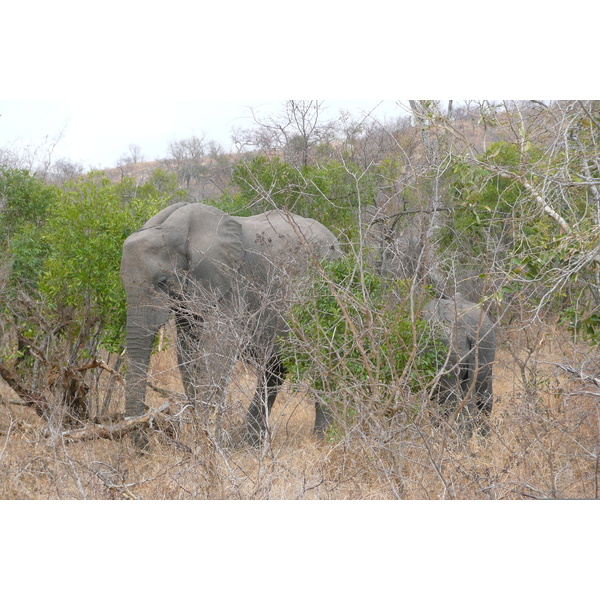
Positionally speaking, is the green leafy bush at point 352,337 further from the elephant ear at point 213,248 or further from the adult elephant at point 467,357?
the elephant ear at point 213,248

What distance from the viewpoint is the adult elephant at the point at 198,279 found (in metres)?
6.62

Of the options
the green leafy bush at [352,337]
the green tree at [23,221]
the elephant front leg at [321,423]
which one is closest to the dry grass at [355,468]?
the green leafy bush at [352,337]

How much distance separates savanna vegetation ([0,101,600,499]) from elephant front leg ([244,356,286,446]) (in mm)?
164

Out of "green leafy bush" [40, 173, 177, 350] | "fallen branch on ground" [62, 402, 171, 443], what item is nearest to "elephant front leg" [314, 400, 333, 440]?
"fallen branch on ground" [62, 402, 171, 443]

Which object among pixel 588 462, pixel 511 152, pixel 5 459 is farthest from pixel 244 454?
pixel 511 152

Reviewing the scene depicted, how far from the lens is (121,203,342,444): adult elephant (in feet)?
21.7

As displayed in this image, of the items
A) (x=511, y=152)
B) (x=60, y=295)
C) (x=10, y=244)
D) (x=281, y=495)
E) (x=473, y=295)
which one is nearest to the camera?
(x=281, y=495)

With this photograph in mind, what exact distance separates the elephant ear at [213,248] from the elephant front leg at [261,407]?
102 centimetres

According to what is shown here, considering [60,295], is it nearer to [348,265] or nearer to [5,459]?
[5,459]

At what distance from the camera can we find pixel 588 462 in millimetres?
5277

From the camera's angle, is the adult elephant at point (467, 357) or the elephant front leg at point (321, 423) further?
the elephant front leg at point (321, 423)

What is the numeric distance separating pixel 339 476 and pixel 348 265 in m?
2.11

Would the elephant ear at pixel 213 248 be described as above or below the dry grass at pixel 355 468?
above

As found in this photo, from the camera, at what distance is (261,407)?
645 centimetres
